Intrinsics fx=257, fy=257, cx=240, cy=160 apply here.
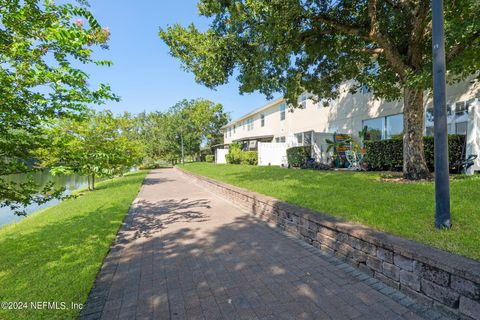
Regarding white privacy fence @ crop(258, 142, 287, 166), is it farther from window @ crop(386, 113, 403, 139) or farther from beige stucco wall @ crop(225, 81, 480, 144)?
window @ crop(386, 113, 403, 139)

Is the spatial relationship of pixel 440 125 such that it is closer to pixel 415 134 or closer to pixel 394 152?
pixel 415 134

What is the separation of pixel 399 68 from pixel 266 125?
64.9ft

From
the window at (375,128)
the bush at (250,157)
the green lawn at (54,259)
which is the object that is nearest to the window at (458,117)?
the window at (375,128)

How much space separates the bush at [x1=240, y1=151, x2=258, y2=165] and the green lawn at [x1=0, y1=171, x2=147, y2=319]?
17.8 m

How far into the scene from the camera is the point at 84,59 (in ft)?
13.3

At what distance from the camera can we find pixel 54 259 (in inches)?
170

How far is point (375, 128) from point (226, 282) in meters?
14.2

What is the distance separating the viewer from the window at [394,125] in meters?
13.2

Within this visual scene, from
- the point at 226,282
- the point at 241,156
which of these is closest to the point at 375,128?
the point at 226,282

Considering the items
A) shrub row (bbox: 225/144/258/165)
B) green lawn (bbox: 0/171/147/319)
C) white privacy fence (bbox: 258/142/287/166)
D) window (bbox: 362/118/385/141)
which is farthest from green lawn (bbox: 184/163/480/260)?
shrub row (bbox: 225/144/258/165)

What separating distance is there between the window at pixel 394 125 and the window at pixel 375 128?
38 centimetres

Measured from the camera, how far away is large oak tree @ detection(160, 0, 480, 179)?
668 centimetres

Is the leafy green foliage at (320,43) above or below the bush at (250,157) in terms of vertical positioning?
above

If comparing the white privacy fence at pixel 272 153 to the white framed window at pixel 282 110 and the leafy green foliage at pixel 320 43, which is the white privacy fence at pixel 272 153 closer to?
the white framed window at pixel 282 110
